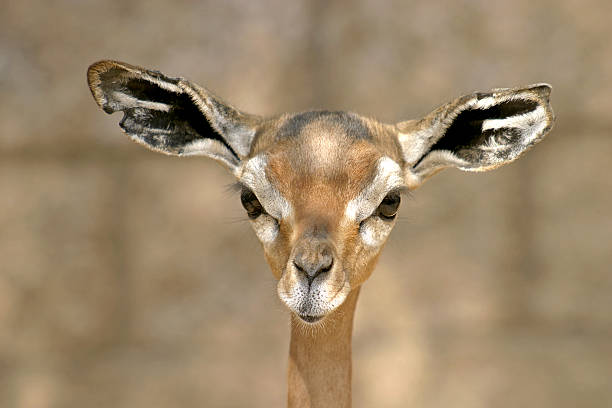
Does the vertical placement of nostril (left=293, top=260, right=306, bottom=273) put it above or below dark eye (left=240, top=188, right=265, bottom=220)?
below

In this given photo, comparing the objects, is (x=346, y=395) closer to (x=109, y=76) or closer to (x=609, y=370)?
(x=109, y=76)

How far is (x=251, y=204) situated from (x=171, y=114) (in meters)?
0.73

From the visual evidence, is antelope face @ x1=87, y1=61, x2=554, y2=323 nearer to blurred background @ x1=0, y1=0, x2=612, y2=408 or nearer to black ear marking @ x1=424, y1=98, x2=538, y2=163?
black ear marking @ x1=424, y1=98, x2=538, y2=163

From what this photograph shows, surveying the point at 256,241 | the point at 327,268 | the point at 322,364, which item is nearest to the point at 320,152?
the point at 327,268

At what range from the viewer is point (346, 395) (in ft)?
14.2

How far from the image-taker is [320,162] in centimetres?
410

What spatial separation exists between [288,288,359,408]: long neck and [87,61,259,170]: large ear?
1.00m

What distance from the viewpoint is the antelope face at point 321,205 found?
3666mm

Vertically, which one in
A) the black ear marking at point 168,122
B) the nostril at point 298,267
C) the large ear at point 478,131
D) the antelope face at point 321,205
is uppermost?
the black ear marking at point 168,122

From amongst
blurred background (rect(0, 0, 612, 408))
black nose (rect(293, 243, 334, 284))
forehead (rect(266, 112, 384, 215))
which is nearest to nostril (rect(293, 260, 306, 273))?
black nose (rect(293, 243, 334, 284))

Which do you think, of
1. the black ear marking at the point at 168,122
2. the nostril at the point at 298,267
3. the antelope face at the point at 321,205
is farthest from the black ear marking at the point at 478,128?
the nostril at the point at 298,267

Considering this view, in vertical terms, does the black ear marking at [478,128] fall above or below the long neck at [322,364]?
above

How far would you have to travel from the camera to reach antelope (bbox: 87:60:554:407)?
383 cm

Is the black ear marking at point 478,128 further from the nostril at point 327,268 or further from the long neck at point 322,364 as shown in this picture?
the nostril at point 327,268
